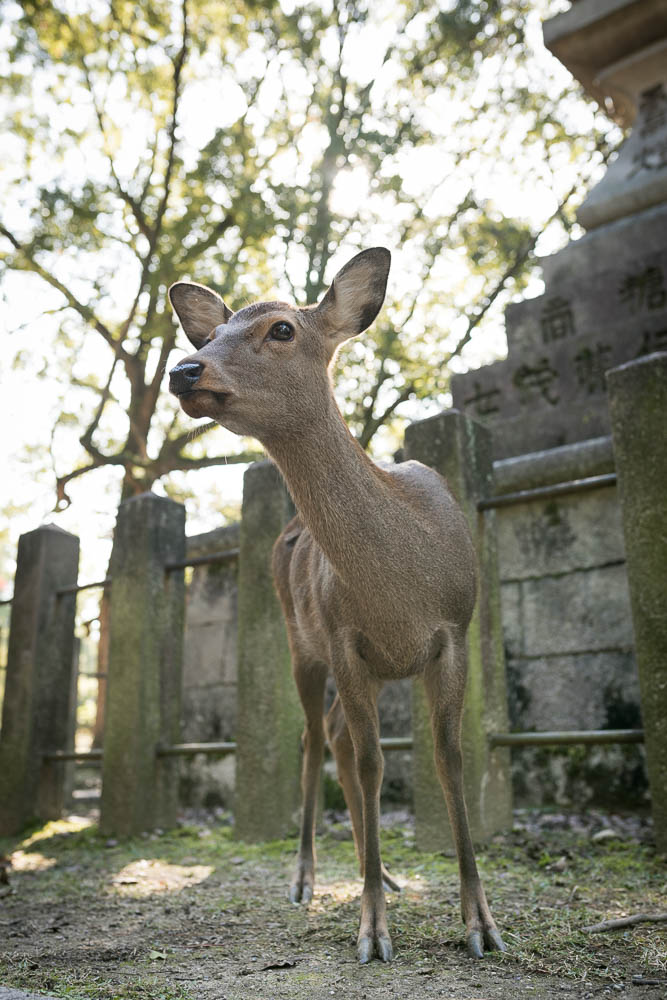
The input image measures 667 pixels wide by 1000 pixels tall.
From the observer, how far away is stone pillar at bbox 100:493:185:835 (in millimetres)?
5590

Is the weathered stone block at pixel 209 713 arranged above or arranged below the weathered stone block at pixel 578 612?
below

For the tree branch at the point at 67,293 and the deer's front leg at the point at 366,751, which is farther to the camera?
the tree branch at the point at 67,293

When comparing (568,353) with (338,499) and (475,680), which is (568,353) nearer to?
(475,680)

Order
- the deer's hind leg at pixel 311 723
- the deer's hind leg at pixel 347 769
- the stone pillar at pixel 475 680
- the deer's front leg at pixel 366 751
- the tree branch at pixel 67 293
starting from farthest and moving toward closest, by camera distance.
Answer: the tree branch at pixel 67 293
the stone pillar at pixel 475 680
the deer's hind leg at pixel 311 723
the deer's hind leg at pixel 347 769
the deer's front leg at pixel 366 751

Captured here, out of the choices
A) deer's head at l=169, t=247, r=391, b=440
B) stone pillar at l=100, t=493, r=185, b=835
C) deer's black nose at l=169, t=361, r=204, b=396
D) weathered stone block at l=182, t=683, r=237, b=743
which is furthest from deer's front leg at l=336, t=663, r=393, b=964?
weathered stone block at l=182, t=683, r=237, b=743

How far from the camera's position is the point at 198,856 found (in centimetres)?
475

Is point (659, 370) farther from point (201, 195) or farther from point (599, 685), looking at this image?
point (201, 195)

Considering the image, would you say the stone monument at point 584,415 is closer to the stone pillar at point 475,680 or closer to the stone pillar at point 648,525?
the stone pillar at point 648,525

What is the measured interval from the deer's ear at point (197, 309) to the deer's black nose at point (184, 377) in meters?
0.72

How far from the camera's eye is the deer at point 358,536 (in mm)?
2828

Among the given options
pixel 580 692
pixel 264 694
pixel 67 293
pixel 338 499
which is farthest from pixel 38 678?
pixel 67 293

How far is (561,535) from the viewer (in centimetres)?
560

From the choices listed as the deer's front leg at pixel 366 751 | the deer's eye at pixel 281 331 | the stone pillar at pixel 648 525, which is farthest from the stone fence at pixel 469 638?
the deer's eye at pixel 281 331

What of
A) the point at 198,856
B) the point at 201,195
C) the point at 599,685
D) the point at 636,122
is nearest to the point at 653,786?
the point at 599,685
